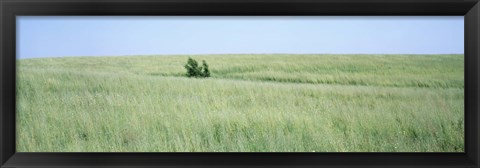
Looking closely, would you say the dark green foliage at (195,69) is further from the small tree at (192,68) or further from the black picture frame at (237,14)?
the black picture frame at (237,14)

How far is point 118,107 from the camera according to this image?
3.53 m

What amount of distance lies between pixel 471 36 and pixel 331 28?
4.84ft

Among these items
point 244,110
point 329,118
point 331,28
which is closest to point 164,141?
point 244,110

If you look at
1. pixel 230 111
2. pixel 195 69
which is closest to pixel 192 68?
pixel 195 69

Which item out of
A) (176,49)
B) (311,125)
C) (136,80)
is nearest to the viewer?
(311,125)

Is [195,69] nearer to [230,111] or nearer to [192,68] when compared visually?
[192,68]

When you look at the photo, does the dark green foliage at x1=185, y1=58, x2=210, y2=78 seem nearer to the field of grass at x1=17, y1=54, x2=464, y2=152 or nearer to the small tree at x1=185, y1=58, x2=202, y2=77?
the small tree at x1=185, y1=58, x2=202, y2=77

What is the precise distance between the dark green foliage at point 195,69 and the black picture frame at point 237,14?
2.64 metres

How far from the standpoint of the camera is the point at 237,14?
244cm

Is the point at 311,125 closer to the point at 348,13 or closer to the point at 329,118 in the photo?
the point at 329,118

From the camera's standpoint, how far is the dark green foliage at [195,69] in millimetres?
5078

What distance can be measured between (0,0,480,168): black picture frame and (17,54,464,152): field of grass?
151 millimetres

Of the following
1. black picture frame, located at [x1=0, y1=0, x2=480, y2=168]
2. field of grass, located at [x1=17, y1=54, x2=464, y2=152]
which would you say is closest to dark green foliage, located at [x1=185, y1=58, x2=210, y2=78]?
field of grass, located at [x1=17, y1=54, x2=464, y2=152]

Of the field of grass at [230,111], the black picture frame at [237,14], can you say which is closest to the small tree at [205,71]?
the field of grass at [230,111]
